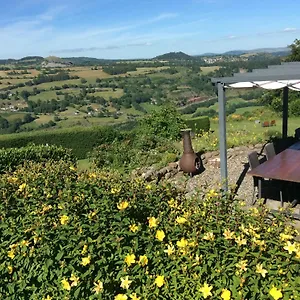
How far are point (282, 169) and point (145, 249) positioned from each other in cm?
370

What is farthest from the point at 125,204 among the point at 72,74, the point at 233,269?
the point at 72,74

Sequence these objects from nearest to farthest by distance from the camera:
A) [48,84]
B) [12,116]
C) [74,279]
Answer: [74,279] < [12,116] < [48,84]

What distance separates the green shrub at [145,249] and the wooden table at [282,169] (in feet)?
8.24

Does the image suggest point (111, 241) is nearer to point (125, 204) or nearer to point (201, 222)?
point (125, 204)

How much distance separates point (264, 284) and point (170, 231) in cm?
71

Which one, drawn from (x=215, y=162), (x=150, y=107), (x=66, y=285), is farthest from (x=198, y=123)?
(x=66, y=285)

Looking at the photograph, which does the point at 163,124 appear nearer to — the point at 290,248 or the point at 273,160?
the point at 273,160

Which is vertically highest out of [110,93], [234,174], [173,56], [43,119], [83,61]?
[83,61]

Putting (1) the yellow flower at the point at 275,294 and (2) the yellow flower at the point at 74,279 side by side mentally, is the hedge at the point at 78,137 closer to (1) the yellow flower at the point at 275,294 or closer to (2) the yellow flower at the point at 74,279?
(2) the yellow flower at the point at 74,279

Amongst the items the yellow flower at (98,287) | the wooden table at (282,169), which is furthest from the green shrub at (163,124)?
the yellow flower at (98,287)

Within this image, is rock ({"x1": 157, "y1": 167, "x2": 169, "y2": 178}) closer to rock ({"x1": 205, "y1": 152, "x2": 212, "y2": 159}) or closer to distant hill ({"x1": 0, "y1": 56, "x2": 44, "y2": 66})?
rock ({"x1": 205, "y1": 152, "x2": 212, "y2": 159})

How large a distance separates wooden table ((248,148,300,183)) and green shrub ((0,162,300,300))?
2.51 meters

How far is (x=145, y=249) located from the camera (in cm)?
211

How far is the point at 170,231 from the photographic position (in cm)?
230
